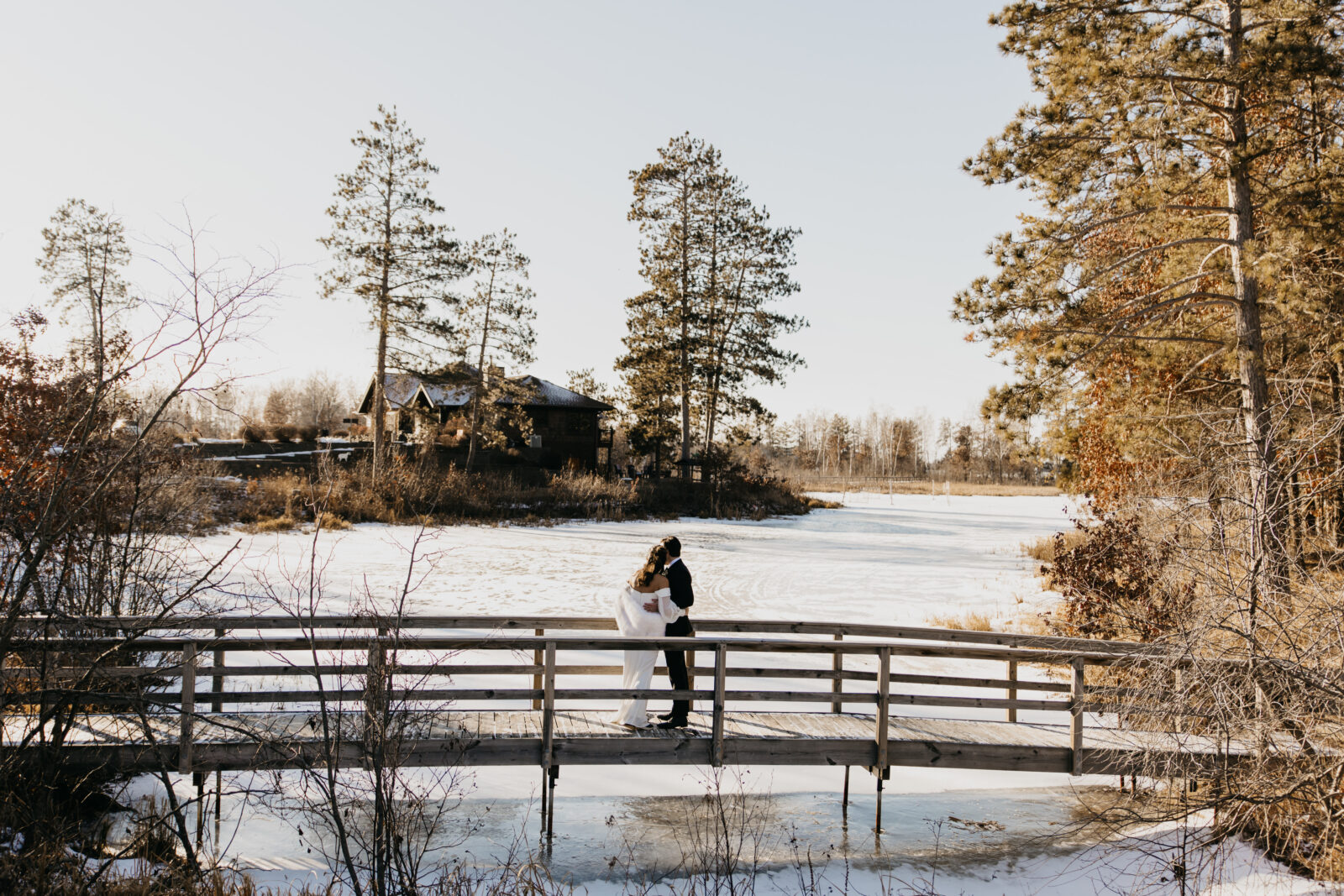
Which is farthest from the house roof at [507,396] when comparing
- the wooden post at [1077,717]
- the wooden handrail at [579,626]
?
the wooden post at [1077,717]

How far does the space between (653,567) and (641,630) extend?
1.99 feet

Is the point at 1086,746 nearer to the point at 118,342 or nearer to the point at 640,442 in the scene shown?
the point at 118,342

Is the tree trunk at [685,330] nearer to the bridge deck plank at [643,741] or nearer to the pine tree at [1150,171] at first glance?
the pine tree at [1150,171]

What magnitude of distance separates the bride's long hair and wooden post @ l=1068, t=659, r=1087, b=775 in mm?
3797

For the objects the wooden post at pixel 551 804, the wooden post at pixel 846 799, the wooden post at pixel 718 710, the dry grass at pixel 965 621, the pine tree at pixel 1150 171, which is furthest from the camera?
the dry grass at pixel 965 621

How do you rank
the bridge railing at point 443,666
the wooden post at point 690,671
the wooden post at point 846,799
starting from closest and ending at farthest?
the bridge railing at point 443,666 → the wooden post at point 690,671 → the wooden post at point 846,799

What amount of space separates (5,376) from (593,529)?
21.3 meters

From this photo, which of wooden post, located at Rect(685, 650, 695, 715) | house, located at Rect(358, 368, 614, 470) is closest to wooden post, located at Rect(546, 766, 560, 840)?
wooden post, located at Rect(685, 650, 695, 715)

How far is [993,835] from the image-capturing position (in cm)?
804

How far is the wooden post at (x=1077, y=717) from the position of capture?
736cm

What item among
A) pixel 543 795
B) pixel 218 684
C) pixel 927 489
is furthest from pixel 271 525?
pixel 927 489

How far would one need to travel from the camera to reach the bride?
7.64 m

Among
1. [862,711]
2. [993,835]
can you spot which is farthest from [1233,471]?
[862,711]

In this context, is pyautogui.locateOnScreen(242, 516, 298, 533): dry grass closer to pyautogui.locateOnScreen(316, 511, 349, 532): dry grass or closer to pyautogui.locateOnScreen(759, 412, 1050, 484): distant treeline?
pyautogui.locateOnScreen(316, 511, 349, 532): dry grass
